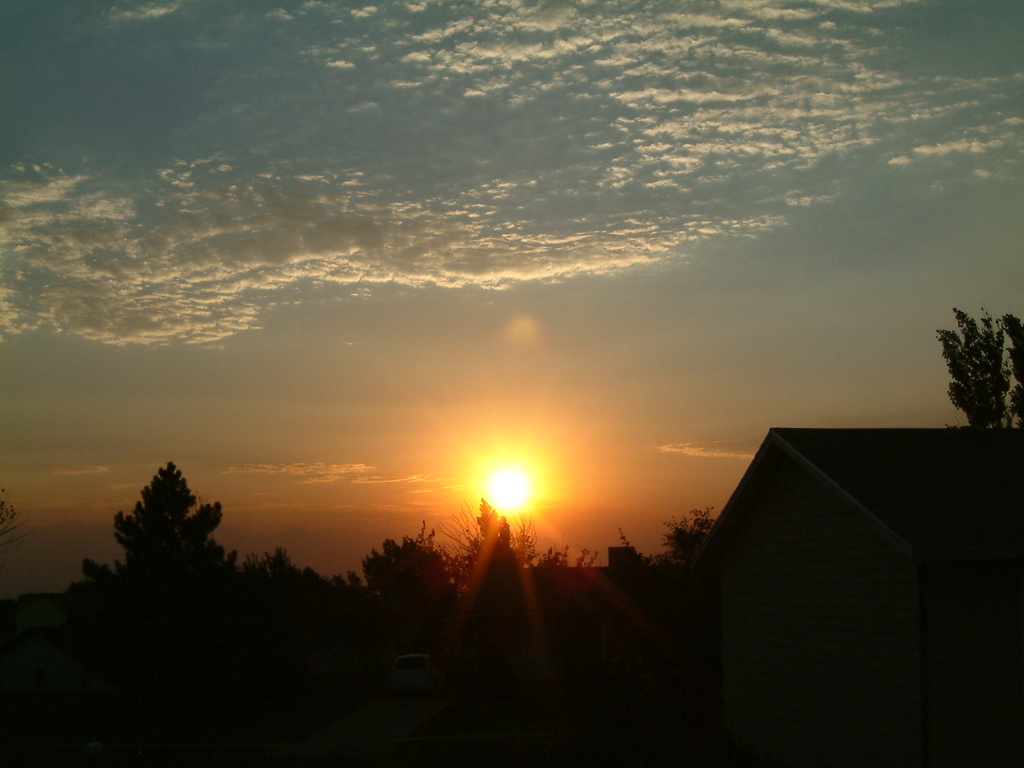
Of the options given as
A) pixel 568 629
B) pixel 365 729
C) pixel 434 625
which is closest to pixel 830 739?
pixel 365 729

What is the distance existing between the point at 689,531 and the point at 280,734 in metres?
15.4

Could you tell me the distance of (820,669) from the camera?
14.4 meters

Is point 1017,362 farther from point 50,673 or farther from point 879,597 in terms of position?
point 50,673

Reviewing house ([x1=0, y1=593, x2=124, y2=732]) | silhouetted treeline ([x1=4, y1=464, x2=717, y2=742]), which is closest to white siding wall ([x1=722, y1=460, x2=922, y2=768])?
silhouetted treeline ([x1=4, y1=464, x2=717, y2=742])

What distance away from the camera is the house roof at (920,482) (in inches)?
456

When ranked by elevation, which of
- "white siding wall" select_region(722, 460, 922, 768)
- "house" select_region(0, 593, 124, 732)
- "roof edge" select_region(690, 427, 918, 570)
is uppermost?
"roof edge" select_region(690, 427, 918, 570)

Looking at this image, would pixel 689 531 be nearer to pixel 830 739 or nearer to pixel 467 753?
pixel 467 753

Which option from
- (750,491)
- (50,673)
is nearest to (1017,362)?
(750,491)

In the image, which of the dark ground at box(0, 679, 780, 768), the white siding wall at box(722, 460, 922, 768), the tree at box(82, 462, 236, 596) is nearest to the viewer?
the white siding wall at box(722, 460, 922, 768)

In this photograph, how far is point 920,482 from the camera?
1348cm

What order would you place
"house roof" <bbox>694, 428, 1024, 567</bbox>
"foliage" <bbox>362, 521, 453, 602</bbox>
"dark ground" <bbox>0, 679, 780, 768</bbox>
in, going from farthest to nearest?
"foliage" <bbox>362, 521, 453, 602</bbox> < "dark ground" <bbox>0, 679, 780, 768</bbox> < "house roof" <bbox>694, 428, 1024, 567</bbox>

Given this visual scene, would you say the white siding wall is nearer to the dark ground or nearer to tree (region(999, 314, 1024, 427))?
the dark ground

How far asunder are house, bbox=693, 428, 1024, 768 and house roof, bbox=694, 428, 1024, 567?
0.03 metres

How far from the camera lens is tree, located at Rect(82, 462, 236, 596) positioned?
32469 millimetres
